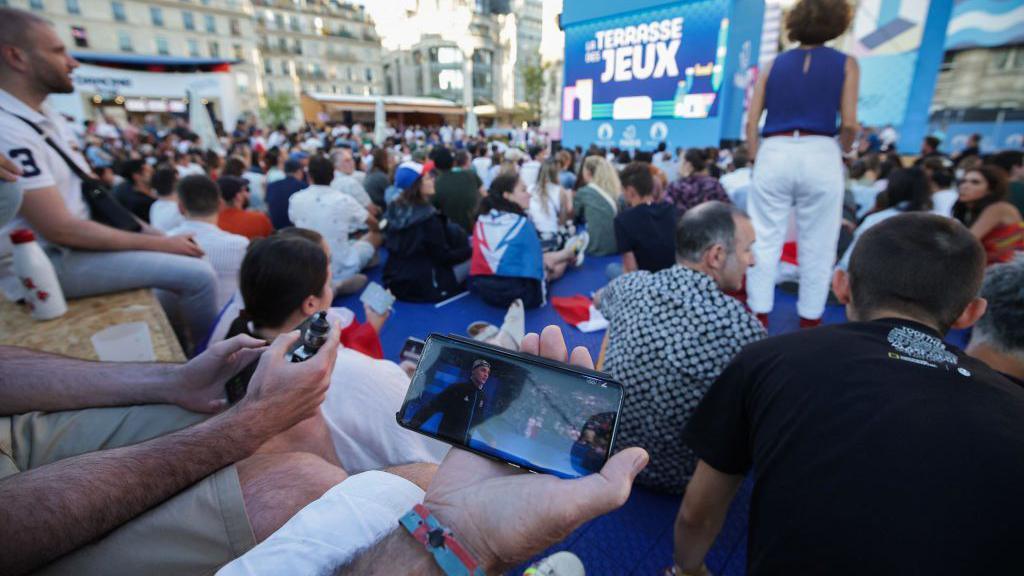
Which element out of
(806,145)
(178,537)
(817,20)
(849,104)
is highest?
(817,20)

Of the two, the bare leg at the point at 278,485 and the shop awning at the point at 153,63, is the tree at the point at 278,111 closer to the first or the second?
the shop awning at the point at 153,63

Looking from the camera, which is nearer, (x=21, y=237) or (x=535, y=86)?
(x=21, y=237)

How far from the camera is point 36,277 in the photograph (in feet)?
6.02

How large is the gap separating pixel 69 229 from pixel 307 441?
180cm

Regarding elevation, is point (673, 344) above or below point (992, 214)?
below

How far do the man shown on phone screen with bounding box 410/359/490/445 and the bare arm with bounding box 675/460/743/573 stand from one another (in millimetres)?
836

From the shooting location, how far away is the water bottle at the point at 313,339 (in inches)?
37.8

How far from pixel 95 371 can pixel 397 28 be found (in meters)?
56.6

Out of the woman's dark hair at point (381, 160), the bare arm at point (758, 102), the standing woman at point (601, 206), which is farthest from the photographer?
the woman's dark hair at point (381, 160)

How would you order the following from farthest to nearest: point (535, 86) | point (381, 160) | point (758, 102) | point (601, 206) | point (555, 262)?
point (535, 86) < point (381, 160) < point (601, 206) < point (555, 262) < point (758, 102)

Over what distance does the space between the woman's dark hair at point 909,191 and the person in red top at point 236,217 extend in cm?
578

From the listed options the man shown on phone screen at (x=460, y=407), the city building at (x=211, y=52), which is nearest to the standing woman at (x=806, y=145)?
the man shown on phone screen at (x=460, y=407)

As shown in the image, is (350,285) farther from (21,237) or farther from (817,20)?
(817,20)

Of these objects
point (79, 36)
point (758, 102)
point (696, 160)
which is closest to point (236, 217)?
point (758, 102)
